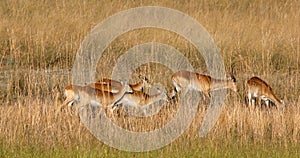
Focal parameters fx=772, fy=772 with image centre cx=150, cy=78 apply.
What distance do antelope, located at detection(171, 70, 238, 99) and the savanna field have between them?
0.75ft

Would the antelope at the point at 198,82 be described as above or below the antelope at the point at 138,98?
above

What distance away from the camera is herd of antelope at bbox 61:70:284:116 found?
9484mm

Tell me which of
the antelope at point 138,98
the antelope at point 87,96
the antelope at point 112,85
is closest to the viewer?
the antelope at point 87,96

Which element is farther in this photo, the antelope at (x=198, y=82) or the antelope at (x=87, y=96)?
the antelope at (x=198, y=82)

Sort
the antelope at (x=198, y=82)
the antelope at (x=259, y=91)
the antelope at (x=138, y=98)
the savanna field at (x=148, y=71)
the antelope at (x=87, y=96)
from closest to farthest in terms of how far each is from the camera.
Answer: the savanna field at (x=148, y=71) → the antelope at (x=87, y=96) → the antelope at (x=138, y=98) → the antelope at (x=259, y=91) → the antelope at (x=198, y=82)

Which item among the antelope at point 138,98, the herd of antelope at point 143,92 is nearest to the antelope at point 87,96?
the herd of antelope at point 143,92

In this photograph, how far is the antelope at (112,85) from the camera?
9.84 meters

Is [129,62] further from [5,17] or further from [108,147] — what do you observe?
[108,147]

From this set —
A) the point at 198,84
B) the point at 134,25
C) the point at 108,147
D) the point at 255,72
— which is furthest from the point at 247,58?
the point at 108,147

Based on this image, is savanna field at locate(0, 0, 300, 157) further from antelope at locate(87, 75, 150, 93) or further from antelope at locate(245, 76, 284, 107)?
antelope at locate(87, 75, 150, 93)

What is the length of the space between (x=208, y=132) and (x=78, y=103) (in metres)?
2.20

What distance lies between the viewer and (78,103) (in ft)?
31.5

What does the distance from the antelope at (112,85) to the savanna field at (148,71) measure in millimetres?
377

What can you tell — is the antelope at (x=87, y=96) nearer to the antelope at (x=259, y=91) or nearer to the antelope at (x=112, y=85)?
the antelope at (x=112, y=85)
